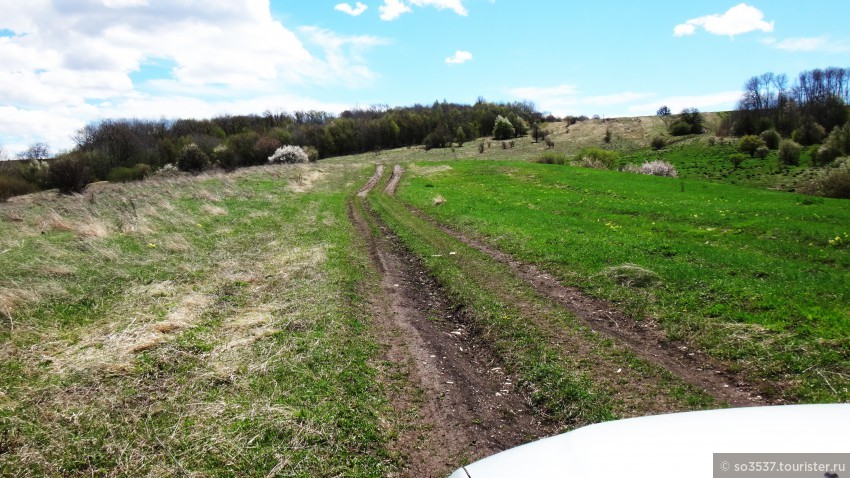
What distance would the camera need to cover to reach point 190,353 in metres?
7.97

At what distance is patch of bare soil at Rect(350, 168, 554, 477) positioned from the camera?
5889 mm

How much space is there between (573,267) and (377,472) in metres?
9.90

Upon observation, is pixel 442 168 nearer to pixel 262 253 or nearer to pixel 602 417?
pixel 262 253

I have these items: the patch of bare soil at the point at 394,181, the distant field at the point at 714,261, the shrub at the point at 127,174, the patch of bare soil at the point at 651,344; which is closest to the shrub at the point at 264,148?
the shrub at the point at 127,174

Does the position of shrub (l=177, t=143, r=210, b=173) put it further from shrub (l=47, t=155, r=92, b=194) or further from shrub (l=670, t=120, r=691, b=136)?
shrub (l=670, t=120, r=691, b=136)

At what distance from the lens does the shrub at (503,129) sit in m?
112

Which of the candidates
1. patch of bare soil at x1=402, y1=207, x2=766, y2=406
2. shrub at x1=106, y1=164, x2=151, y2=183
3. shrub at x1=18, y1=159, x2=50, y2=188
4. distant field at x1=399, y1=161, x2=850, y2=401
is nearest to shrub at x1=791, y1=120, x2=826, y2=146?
distant field at x1=399, y1=161, x2=850, y2=401

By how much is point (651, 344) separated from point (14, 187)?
5749cm

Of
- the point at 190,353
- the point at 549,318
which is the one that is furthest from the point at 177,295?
the point at 549,318

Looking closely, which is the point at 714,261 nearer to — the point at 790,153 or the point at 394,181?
the point at 394,181

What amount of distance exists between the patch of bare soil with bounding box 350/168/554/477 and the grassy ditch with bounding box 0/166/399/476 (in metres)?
0.48

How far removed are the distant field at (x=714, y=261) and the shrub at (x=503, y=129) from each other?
8397cm

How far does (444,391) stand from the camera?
727cm

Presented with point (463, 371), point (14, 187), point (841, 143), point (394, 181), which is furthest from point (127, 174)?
point (841, 143)
